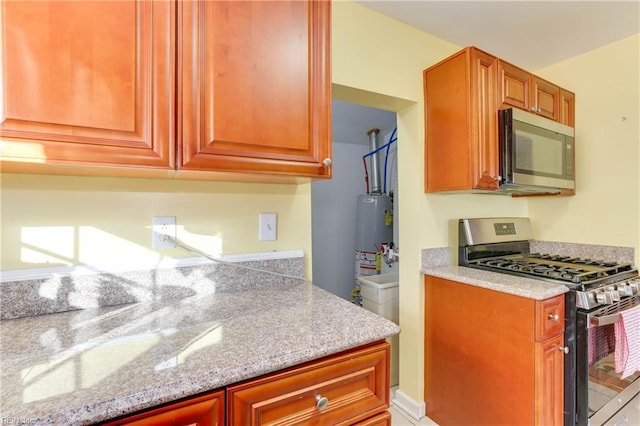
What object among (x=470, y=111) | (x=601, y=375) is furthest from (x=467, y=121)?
(x=601, y=375)

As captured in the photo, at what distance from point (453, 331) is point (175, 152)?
1603 millimetres

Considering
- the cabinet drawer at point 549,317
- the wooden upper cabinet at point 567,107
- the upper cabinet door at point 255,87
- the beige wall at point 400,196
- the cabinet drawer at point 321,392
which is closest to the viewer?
the cabinet drawer at point 321,392

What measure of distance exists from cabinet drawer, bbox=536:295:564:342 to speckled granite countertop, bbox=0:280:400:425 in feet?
2.75

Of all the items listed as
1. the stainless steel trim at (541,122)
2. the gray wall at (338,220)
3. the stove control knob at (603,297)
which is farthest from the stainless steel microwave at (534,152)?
the gray wall at (338,220)

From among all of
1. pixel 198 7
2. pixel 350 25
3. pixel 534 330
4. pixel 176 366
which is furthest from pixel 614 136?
pixel 176 366

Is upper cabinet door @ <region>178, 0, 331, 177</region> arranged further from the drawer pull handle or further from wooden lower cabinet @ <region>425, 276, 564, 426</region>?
wooden lower cabinet @ <region>425, 276, 564, 426</region>

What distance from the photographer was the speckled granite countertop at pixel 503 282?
4.29 ft

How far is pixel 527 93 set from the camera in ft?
5.72

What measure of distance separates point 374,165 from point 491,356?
2325mm

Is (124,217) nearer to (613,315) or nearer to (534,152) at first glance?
(534,152)

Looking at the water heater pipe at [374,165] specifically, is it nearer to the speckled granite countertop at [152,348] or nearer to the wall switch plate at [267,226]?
the wall switch plate at [267,226]

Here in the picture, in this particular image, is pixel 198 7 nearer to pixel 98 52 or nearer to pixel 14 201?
pixel 98 52

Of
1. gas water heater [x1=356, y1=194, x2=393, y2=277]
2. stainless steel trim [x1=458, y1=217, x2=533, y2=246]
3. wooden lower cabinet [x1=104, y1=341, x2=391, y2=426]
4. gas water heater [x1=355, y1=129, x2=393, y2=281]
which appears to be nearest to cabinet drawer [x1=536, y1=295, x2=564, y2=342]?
stainless steel trim [x1=458, y1=217, x2=533, y2=246]

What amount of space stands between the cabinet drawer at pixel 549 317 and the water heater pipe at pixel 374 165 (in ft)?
7.19
